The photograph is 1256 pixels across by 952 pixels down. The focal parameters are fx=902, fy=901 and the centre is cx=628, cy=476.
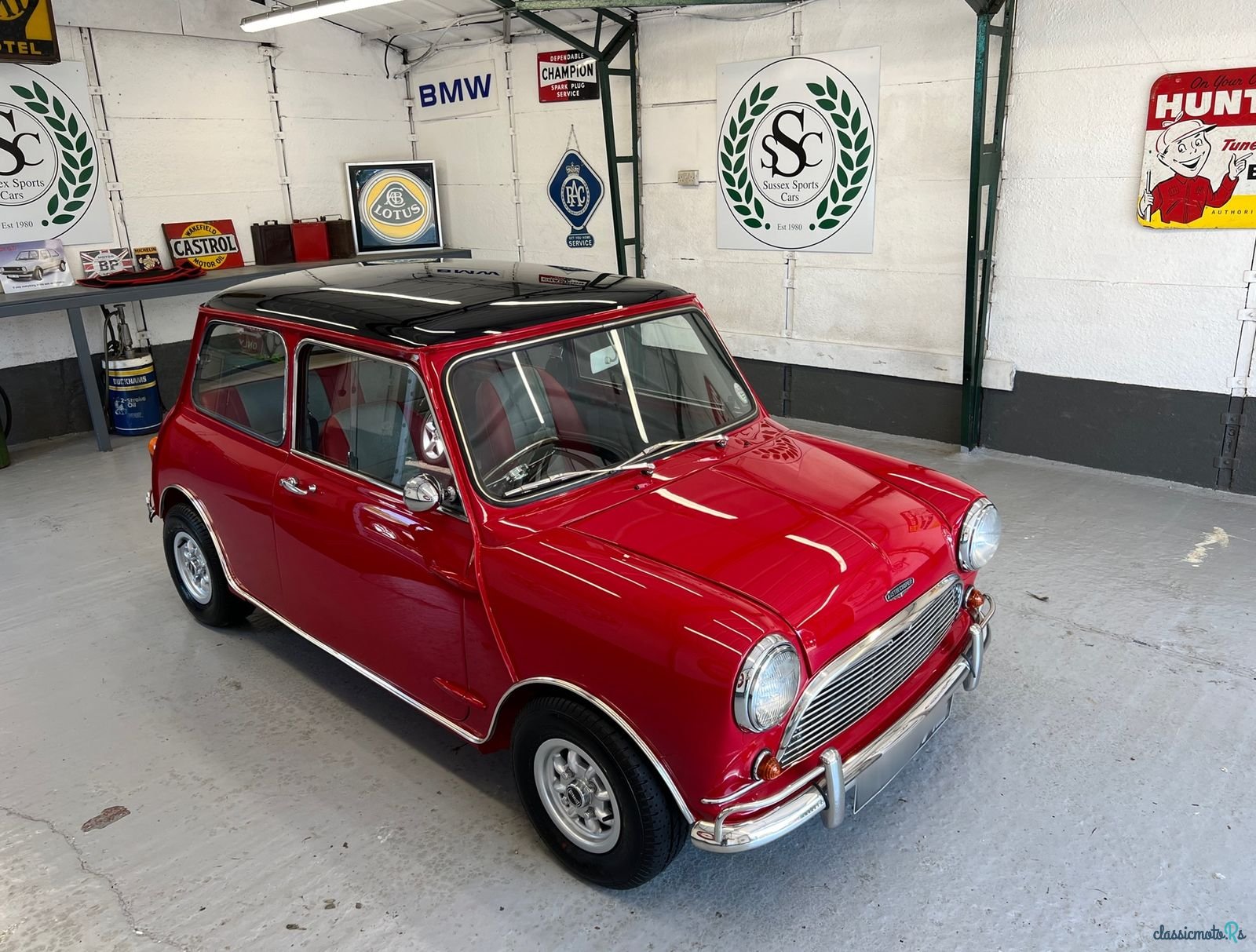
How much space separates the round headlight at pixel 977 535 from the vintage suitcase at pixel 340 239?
7.58 metres

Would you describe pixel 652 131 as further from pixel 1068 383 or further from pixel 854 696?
pixel 854 696

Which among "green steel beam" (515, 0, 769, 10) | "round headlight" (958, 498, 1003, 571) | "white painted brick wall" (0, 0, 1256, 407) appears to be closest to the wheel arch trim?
"round headlight" (958, 498, 1003, 571)

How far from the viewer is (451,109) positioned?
933cm

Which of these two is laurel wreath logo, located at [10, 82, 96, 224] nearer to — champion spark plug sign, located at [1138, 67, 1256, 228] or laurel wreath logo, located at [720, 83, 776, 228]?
laurel wreath logo, located at [720, 83, 776, 228]

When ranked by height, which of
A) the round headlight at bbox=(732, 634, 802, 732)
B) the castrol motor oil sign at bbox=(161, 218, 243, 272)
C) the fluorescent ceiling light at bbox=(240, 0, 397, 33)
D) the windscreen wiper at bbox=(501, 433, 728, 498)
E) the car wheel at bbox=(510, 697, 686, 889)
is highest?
the fluorescent ceiling light at bbox=(240, 0, 397, 33)

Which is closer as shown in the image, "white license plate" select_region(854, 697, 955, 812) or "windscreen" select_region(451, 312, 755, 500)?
"white license plate" select_region(854, 697, 955, 812)

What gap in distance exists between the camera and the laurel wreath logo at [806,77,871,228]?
254 inches

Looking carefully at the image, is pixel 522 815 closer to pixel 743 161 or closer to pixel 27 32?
pixel 743 161

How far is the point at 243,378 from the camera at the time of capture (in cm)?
364

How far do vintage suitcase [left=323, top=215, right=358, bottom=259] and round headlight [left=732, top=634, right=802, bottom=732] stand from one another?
26.1ft

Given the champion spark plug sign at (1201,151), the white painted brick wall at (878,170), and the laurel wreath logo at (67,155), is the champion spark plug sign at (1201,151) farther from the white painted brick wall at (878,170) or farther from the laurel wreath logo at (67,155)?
the laurel wreath logo at (67,155)

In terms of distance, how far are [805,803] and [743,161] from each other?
5.87m

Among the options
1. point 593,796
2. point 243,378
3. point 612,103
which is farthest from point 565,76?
point 593,796

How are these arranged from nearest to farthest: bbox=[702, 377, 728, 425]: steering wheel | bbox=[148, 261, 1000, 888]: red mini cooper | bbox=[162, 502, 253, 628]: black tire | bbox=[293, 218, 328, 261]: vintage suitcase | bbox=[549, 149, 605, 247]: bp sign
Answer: bbox=[148, 261, 1000, 888]: red mini cooper < bbox=[702, 377, 728, 425]: steering wheel < bbox=[162, 502, 253, 628]: black tire < bbox=[549, 149, 605, 247]: bp sign < bbox=[293, 218, 328, 261]: vintage suitcase
